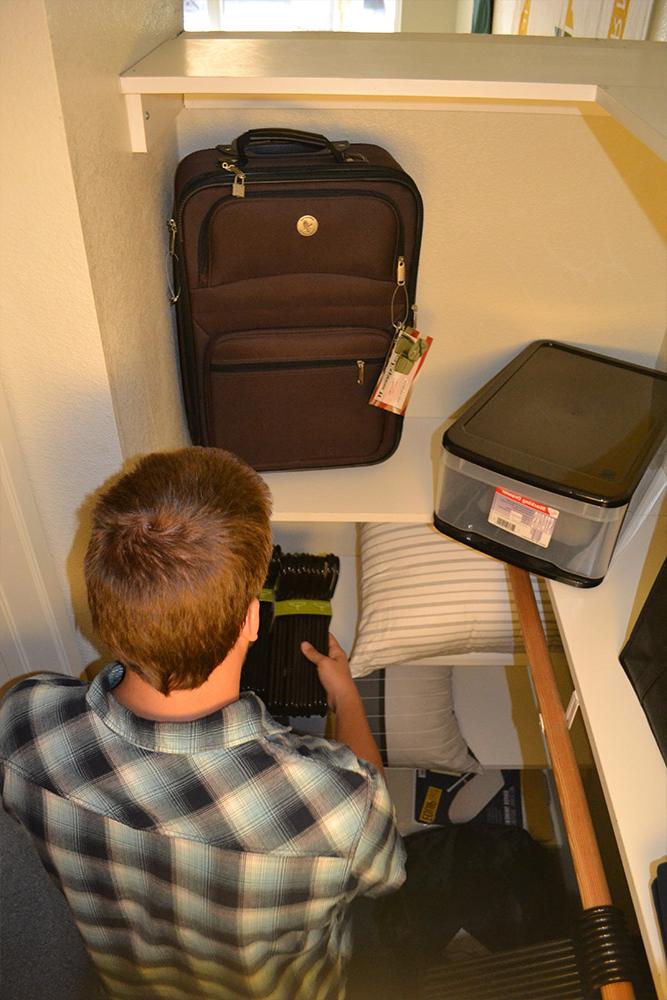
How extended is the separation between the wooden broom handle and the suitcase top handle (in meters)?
0.77

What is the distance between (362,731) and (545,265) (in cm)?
90

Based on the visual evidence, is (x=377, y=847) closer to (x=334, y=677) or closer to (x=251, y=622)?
(x=251, y=622)

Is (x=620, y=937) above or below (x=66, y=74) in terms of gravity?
below

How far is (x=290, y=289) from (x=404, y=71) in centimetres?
37

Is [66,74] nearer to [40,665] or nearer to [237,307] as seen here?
[237,307]

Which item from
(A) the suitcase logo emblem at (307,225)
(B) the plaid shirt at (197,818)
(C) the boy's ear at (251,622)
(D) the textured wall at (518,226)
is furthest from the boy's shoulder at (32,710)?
(D) the textured wall at (518,226)

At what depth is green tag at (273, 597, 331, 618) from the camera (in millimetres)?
1562

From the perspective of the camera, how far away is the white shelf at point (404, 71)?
3.02 feet

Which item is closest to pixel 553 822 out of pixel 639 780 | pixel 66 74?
pixel 639 780

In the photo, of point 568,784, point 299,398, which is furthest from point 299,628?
point 568,784

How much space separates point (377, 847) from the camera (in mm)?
834

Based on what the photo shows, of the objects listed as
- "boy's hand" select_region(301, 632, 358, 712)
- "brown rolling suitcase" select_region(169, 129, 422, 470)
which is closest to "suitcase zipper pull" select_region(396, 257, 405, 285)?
"brown rolling suitcase" select_region(169, 129, 422, 470)

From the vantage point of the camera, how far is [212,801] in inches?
28.7

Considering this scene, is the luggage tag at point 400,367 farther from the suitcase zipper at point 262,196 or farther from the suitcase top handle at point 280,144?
the suitcase top handle at point 280,144
